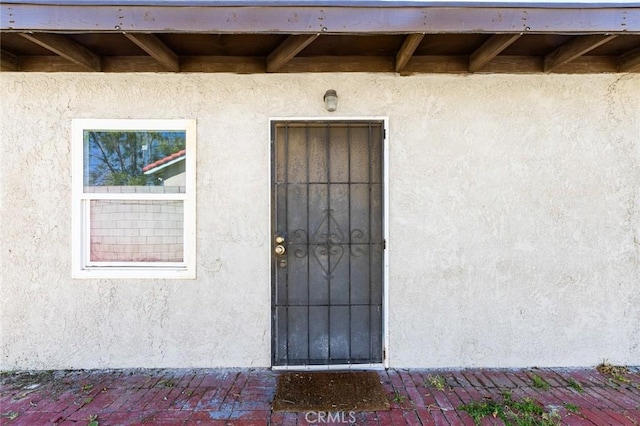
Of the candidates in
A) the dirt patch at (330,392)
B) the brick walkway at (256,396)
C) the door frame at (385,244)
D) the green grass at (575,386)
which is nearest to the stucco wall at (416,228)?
the door frame at (385,244)

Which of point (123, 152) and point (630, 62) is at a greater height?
point (630, 62)

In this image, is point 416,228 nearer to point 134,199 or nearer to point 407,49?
point 407,49

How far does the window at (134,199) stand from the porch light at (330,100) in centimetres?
128

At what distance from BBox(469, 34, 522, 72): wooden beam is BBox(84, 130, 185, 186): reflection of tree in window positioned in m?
2.81

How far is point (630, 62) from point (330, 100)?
2.74 metres

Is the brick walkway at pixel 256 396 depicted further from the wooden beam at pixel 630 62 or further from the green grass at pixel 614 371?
the wooden beam at pixel 630 62

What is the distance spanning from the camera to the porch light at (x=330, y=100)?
3.37 m

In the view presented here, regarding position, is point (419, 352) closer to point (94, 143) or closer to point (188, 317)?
point (188, 317)

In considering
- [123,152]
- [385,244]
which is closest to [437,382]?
[385,244]

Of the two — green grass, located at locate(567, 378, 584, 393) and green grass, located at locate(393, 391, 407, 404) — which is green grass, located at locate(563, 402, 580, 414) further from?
green grass, located at locate(393, 391, 407, 404)

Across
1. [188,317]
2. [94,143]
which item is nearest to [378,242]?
[188,317]

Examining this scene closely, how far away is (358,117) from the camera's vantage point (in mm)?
3463

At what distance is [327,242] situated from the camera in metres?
A: 3.53

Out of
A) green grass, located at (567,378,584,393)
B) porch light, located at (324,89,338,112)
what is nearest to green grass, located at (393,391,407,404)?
green grass, located at (567,378,584,393)
